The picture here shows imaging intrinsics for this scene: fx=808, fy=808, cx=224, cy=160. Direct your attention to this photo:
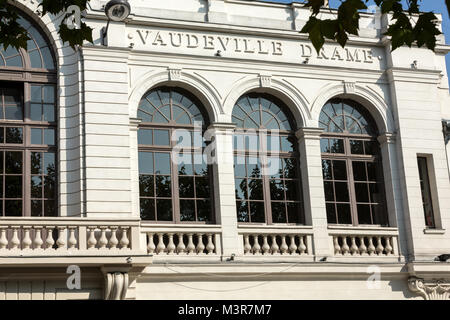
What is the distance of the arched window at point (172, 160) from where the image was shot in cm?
1845

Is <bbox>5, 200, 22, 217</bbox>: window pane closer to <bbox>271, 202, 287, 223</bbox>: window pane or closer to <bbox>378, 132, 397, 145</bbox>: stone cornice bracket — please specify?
<bbox>271, 202, 287, 223</bbox>: window pane

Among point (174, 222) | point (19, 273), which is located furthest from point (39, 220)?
point (174, 222)

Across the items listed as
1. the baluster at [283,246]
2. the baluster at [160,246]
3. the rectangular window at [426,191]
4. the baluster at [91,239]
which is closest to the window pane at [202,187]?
the baluster at [160,246]

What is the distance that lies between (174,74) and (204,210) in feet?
10.8

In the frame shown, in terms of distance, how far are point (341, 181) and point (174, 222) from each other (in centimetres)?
449

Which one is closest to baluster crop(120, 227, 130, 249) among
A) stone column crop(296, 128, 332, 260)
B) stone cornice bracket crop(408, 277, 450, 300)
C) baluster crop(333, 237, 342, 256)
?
stone column crop(296, 128, 332, 260)

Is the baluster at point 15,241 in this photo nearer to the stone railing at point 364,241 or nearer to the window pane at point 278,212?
the window pane at point 278,212

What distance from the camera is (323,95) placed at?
66.6 feet

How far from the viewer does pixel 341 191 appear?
20031 mm

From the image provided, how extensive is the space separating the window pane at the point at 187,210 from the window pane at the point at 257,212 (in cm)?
144

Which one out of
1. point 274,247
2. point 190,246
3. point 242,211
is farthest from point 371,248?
point 190,246

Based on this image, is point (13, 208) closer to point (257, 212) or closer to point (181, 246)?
point (181, 246)

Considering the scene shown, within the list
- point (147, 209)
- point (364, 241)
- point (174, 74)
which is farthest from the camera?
point (364, 241)

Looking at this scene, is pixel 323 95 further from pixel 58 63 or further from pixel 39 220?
pixel 39 220
